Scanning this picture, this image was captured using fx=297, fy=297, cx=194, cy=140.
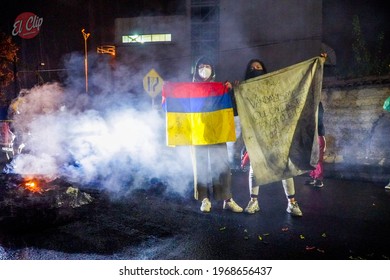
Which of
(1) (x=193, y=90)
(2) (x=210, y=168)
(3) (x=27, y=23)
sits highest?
(3) (x=27, y=23)

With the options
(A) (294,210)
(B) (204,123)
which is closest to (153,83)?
(B) (204,123)

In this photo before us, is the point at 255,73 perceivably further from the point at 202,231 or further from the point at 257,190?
the point at 202,231

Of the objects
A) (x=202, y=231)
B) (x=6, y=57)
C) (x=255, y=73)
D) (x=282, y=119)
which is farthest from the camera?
(x=6, y=57)

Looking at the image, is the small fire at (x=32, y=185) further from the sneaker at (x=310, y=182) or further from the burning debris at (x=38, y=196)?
the sneaker at (x=310, y=182)

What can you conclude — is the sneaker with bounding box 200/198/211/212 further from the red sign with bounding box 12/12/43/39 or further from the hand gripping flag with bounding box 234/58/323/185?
the red sign with bounding box 12/12/43/39

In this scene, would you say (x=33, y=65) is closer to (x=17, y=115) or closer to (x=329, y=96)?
(x=17, y=115)

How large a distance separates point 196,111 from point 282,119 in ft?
4.50

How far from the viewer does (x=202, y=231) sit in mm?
4207

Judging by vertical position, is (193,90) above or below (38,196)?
above

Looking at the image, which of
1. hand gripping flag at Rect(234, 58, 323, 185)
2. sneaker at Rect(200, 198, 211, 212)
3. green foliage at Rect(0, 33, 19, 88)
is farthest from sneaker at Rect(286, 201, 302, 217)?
green foliage at Rect(0, 33, 19, 88)

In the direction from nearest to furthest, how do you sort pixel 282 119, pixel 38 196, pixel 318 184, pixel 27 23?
pixel 282 119 < pixel 38 196 < pixel 318 184 < pixel 27 23

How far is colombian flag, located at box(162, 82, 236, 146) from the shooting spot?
481cm

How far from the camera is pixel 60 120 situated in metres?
9.09
